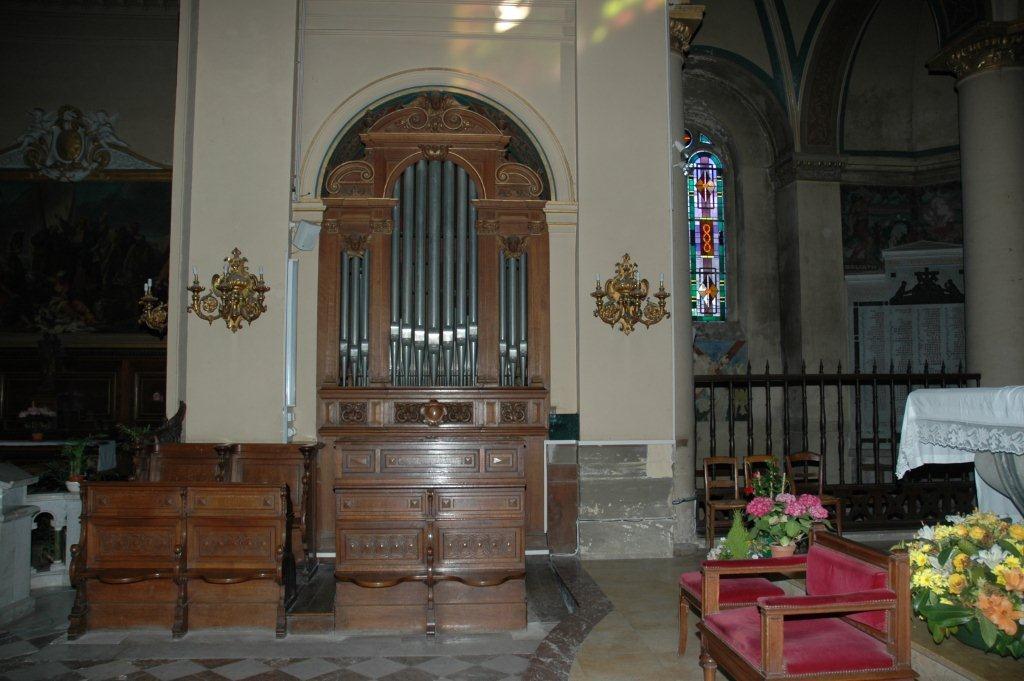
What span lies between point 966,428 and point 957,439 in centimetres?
10

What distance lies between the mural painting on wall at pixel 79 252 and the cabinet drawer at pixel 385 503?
695 cm

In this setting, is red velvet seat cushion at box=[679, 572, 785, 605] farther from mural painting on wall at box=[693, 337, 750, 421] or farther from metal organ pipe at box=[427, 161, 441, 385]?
mural painting on wall at box=[693, 337, 750, 421]

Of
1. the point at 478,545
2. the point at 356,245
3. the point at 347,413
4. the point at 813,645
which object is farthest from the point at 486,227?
the point at 813,645

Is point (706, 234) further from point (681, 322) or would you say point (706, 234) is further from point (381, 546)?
point (381, 546)

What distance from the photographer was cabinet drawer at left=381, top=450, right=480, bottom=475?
22.8 ft

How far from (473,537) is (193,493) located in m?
1.88

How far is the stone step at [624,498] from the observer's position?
6.94m

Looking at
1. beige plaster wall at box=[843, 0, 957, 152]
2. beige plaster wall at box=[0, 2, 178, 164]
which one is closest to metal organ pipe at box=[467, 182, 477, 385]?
beige plaster wall at box=[0, 2, 178, 164]

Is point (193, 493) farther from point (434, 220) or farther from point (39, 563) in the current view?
point (434, 220)

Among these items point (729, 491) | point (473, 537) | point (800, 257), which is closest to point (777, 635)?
point (473, 537)

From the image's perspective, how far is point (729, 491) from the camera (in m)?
7.52

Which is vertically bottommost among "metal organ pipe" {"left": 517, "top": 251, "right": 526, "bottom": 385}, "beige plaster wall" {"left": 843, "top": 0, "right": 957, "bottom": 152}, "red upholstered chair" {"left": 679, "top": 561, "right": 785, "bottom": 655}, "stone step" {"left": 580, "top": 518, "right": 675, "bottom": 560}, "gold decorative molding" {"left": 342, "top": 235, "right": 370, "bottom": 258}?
"stone step" {"left": 580, "top": 518, "right": 675, "bottom": 560}

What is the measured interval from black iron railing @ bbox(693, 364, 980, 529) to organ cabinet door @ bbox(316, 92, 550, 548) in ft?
6.13

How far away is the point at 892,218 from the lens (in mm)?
11180
